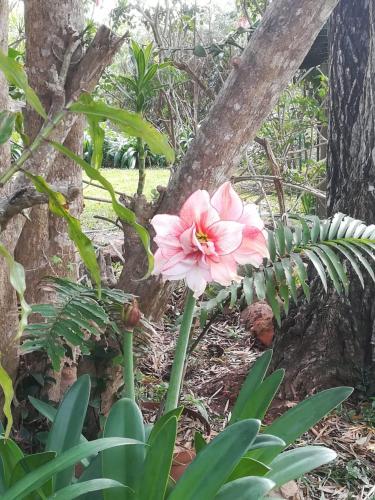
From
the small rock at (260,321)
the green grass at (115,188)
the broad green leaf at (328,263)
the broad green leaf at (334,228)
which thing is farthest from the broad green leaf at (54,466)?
the green grass at (115,188)

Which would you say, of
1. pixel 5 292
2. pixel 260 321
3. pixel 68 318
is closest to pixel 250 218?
pixel 68 318

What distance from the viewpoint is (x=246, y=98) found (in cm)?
181

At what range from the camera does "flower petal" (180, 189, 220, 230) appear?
1136 millimetres

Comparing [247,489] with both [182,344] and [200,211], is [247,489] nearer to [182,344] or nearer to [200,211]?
[182,344]

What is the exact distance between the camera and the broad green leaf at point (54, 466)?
3.32 feet

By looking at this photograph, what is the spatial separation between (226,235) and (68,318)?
705 mm

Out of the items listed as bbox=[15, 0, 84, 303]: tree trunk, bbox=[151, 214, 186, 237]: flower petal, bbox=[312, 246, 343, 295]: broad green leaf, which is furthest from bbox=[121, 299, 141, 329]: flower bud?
bbox=[312, 246, 343, 295]: broad green leaf

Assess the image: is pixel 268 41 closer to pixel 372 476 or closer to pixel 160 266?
pixel 160 266

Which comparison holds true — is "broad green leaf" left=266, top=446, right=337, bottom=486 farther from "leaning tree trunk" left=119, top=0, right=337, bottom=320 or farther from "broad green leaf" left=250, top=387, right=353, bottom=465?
"leaning tree trunk" left=119, top=0, right=337, bottom=320

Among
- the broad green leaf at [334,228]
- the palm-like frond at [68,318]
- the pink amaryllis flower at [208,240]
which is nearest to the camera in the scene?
the pink amaryllis flower at [208,240]

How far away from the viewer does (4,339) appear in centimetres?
172

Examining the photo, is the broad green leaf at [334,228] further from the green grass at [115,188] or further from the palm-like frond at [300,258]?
the green grass at [115,188]

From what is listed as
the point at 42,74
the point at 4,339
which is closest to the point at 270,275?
the point at 4,339

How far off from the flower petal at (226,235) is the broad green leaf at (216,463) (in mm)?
340
